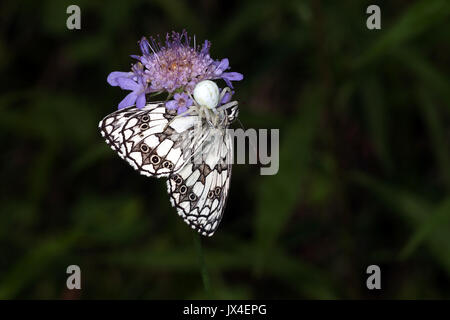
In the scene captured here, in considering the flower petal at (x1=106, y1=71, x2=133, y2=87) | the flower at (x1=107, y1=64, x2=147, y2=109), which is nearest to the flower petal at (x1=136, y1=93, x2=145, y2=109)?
the flower at (x1=107, y1=64, x2=147, y2=109)

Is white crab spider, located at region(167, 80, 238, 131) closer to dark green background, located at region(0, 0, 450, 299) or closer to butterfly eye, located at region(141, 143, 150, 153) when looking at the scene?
butterfly eye, located at region(141, 143, 150, 153)

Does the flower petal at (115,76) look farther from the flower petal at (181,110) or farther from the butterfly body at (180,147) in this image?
the flower petal at (181,110)

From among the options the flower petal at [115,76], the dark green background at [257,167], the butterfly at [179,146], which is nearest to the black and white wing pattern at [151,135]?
the butterfly at [179,146]

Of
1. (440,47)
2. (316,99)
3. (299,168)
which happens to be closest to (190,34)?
(316,99)

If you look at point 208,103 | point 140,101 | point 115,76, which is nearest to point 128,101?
point 140,101

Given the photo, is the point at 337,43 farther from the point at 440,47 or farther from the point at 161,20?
the point at 161,20

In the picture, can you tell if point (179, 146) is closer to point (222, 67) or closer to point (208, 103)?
point (208, 103)
